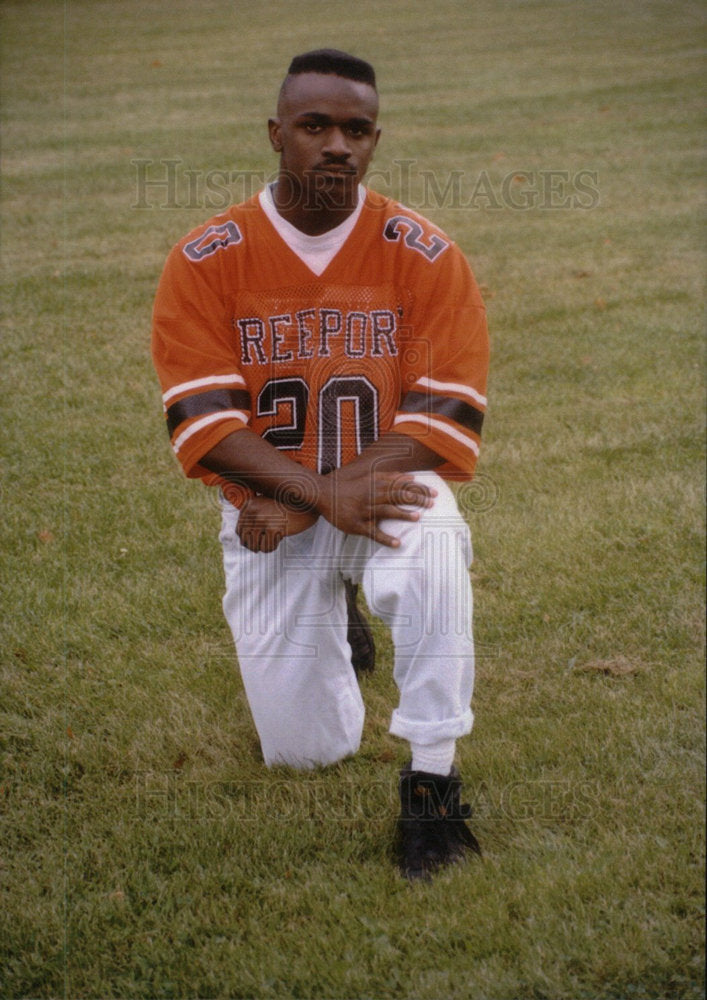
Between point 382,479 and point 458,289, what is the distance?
58 cm

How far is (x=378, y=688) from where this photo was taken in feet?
11.9

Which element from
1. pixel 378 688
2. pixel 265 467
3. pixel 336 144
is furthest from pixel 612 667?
pixel 336 144

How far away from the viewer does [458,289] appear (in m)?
2.79

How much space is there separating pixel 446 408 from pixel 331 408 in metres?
0.37

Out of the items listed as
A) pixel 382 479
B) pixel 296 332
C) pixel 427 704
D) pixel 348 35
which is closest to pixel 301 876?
pixel 427 704

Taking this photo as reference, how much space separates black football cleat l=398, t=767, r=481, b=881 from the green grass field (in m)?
0.06

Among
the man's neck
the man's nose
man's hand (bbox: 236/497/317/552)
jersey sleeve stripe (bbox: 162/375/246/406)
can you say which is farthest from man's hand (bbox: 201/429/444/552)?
the man's nose

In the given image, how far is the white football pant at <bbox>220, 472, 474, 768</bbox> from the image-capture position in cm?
252

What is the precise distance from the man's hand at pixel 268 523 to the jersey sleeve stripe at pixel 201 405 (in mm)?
278

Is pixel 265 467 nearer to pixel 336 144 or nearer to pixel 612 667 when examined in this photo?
pixel 336 144

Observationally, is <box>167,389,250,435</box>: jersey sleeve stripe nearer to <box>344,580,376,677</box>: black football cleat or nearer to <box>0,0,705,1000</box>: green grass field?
<box>344,580,376,677</box>: black football cleat

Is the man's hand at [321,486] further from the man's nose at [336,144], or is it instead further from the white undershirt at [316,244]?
the man's nose at [336,144]

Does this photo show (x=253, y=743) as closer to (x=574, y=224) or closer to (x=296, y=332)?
(x=296, y=332)

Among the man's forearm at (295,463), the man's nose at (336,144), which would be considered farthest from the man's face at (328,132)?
the man's forearm at (295,463)
